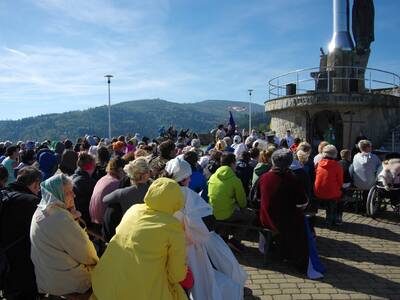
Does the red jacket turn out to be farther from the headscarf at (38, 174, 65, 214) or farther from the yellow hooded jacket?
the headscarf at (38, 174, 65, 214)

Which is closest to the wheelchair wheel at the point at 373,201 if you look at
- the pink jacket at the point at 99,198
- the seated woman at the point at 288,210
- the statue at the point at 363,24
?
the seated woman at the point at 288,210

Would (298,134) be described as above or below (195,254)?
above

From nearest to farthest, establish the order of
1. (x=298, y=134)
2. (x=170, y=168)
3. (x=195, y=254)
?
(x=195, y=254)
(x=170, y=168)
(x=298, y=134)

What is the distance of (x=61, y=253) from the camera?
137 inches

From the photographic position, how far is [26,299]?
13.3 ft

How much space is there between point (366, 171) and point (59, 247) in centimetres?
706

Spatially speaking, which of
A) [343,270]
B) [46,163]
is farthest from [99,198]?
[46,163]

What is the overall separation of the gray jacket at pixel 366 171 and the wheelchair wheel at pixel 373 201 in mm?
A: 214

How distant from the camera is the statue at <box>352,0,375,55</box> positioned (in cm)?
2078

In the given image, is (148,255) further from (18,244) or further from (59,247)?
(18,244)

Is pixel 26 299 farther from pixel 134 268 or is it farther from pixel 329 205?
pixel 329 205

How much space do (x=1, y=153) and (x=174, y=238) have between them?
35.6 feet

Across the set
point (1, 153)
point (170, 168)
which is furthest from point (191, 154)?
point (1, 153)

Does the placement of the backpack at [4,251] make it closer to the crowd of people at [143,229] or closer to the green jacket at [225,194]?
the crowd of people at [143,229]
